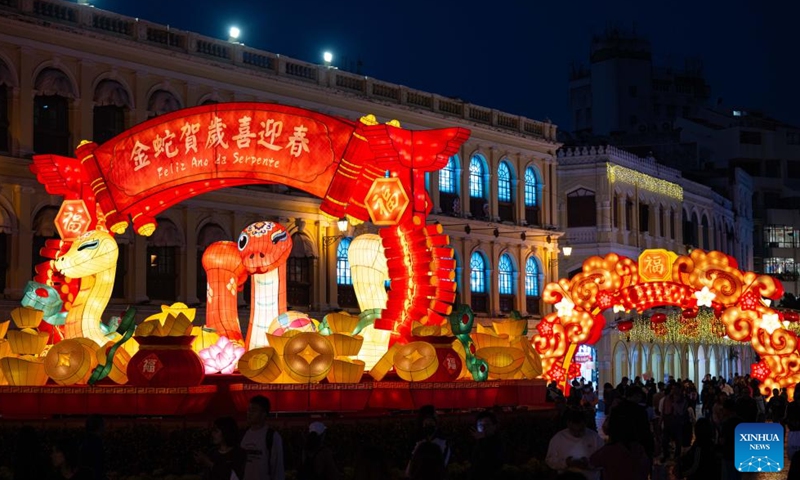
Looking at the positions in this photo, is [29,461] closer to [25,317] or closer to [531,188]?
[25,317]

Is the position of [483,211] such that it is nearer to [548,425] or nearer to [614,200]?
[614,200]

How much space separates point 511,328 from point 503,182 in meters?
26.9

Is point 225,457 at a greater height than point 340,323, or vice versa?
point 340,323

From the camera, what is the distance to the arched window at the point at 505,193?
5069 cm

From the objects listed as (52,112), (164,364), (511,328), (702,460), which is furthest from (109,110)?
(702,460)

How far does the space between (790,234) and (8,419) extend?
6886cm

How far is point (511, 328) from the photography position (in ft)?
80.1

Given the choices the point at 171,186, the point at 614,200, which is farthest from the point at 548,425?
the point at 614,200

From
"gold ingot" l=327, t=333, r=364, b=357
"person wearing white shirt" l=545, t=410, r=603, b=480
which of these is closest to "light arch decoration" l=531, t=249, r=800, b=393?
"gold ingot" l=327, t=333, r=364, b=357

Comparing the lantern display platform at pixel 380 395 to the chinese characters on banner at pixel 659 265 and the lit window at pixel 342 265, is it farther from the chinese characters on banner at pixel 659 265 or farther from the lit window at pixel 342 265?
the lit window at pixel 342 265

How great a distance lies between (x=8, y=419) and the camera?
2005 cm

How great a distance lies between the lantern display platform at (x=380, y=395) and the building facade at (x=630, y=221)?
31.9 m

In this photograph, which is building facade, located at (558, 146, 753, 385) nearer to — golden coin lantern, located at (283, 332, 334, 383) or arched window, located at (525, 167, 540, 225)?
arched window, located at (525, 167, 540, 225)

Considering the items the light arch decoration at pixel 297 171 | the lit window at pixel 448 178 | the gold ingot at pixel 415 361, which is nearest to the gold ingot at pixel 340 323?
the light arch decoration at pixel 297 171
